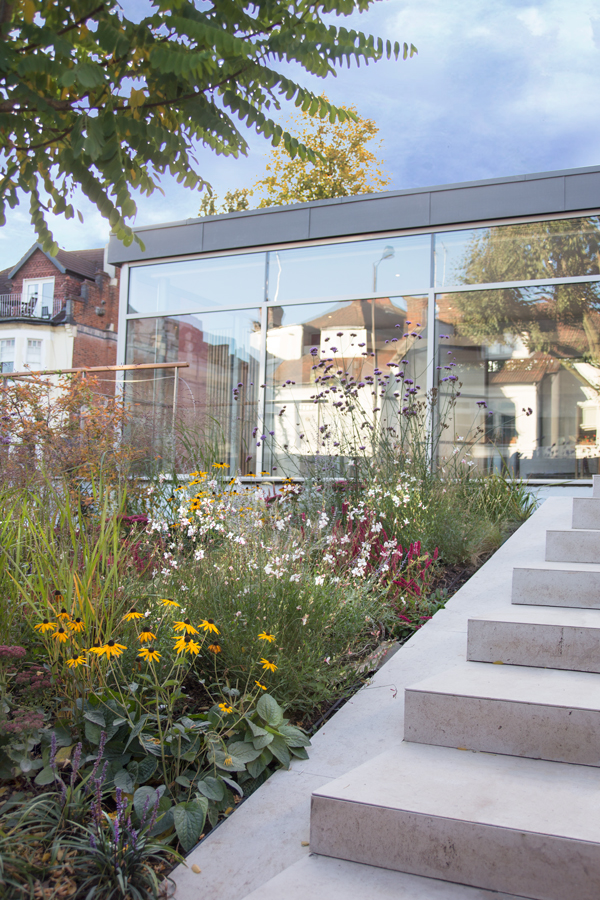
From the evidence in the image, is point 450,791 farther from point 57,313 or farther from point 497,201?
point 57,313

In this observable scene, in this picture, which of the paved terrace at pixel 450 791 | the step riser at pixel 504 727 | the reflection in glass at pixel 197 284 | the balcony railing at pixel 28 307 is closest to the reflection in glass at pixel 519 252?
the reflection in glass at pixel 197 284

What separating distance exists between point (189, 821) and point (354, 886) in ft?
1.60

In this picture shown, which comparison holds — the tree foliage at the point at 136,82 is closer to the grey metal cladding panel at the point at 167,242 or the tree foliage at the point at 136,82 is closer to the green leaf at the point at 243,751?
the green leaf at the point at 243,751

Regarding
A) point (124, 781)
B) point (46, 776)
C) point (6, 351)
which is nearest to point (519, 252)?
point (124, 781)

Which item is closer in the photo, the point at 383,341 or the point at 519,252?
the point at 519,252

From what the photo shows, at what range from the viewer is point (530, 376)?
7.41 meters

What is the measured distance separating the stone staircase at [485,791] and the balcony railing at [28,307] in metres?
25.2

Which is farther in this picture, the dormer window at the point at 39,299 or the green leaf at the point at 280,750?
the dormer window at the point at 39,299

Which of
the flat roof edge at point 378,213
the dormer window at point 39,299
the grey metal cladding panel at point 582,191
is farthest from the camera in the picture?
the dormer window at point 39,299


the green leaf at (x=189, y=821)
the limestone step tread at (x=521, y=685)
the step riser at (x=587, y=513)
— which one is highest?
the step riser at (x=587, y=513)

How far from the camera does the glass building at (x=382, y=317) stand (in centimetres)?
726

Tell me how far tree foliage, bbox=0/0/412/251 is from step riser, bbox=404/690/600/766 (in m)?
2.02

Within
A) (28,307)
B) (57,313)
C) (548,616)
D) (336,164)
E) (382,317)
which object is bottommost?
(548,616)

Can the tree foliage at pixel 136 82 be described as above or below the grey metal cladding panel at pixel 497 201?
below
